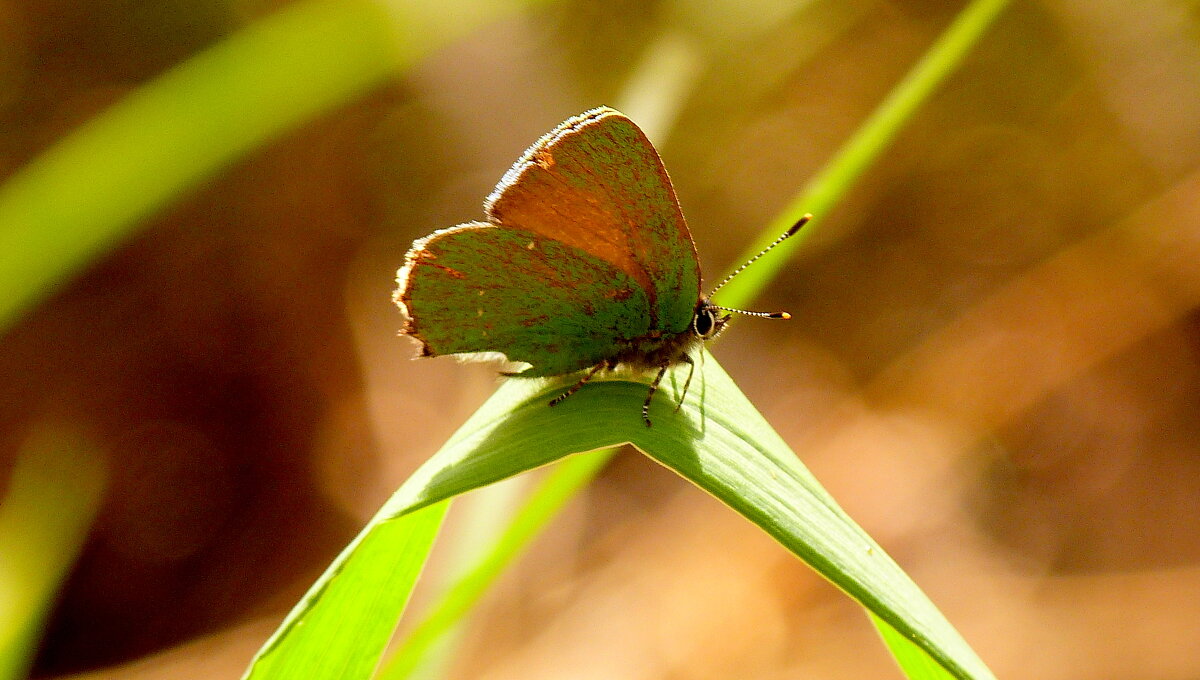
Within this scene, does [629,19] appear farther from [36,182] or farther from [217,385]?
[36,182]

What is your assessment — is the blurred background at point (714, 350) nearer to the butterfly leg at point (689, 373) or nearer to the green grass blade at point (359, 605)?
the butterfly leg at point (689, 373)

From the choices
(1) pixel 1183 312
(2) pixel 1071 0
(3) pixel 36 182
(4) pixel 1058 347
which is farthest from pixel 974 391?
(3) pixel 36 182

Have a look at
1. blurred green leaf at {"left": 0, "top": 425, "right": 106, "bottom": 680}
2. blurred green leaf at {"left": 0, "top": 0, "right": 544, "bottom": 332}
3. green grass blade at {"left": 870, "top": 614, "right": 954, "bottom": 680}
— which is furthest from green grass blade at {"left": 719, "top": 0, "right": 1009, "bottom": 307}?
blurred green leaf at {"left": 0, "top": 425, "right": 106, "bottom": 680}

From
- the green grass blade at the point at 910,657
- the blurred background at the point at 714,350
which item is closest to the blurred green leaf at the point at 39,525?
the blurred background at the point at 714,350

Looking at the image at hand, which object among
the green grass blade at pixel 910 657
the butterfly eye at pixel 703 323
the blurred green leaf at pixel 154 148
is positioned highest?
the blurred green leaf at pixel 154 148

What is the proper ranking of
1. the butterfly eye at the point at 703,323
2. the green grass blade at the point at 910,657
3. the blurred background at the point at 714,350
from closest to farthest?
1. the green grass blade at the point at 910,657
2. the butterfly eye at the point at 703,323
3. the blurred background at the point at 714,350

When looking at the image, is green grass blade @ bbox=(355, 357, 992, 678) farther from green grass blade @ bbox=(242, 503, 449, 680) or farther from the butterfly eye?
the butterfly eye

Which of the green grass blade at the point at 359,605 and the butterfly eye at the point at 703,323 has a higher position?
the butterfly eye at the point at 703,323

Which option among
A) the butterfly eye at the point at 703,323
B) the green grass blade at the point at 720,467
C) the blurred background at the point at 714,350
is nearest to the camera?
the green grass blade at the point at 720,467
